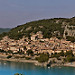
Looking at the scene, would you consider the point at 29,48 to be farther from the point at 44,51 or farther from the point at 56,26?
the point at 56,26

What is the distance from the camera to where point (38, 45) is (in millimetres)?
72750

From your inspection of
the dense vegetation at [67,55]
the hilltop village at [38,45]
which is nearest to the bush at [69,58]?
the dense vegetation at [67,55]

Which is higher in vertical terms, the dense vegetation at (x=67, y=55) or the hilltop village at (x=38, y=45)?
the hilltop village at (x=38, y=45)

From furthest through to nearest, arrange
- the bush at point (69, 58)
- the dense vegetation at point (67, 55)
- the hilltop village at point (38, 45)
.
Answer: the hilltop village at point (38, 45) < the dense vegetation at point (67, 55) < the bush at point (69, 58)

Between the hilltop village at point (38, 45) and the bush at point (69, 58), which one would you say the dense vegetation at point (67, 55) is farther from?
the hilltop village at point (38, 45)

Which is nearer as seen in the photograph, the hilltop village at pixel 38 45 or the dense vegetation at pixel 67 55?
the dense vegetation at pixel 67 55

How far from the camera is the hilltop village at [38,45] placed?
68125 mm

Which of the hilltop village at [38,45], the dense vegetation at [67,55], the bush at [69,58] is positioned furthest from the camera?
the hilltop village at [38,45]

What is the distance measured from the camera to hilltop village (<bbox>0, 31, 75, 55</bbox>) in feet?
224

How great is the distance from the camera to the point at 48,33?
80438 mm

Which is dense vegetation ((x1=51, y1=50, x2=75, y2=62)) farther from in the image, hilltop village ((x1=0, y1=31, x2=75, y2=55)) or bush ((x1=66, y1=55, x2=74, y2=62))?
hilltop village ((x1=0, y1=31, x2=75, y2=55))

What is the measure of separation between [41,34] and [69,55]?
23.3 metres

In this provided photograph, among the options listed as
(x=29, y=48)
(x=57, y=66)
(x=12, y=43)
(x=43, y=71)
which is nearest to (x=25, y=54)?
(x=29, y=48)

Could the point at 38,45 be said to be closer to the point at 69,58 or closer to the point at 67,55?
the point at 67,55
